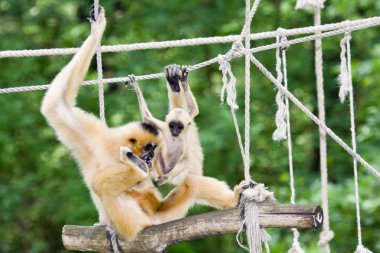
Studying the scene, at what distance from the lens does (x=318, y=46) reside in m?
4.67

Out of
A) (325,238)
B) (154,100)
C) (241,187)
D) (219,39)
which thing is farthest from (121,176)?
(154,100)

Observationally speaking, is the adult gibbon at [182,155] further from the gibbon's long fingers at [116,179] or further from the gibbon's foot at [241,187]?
the gibbon's long fingers at [116,179]

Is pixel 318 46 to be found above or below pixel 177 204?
above

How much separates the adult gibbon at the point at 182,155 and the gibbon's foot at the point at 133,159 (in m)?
0.39

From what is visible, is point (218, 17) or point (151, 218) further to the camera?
point (218, 17)

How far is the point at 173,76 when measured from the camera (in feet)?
14.3

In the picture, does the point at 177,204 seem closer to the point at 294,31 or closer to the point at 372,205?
the point at 294,31

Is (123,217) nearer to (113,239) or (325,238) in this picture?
(113,239)

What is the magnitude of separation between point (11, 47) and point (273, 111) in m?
3.33

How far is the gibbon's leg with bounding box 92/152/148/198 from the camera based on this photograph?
3822 millimetres

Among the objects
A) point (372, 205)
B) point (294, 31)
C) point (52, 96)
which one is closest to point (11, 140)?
point (372, 205)

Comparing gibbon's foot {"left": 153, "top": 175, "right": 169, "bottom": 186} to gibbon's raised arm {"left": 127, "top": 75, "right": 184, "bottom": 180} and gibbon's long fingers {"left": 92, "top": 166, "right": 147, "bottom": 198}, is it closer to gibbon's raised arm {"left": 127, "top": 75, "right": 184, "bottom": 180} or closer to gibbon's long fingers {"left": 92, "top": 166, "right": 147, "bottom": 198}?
gibbon's raised arm {"left": 127, "top": 75, "right": 184, "bottom": 180}

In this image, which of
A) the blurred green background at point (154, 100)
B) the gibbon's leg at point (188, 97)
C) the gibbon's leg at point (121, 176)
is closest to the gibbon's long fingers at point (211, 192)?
the gibbon's leg at point (121, 176)

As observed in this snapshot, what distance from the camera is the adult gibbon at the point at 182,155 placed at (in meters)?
4.19
